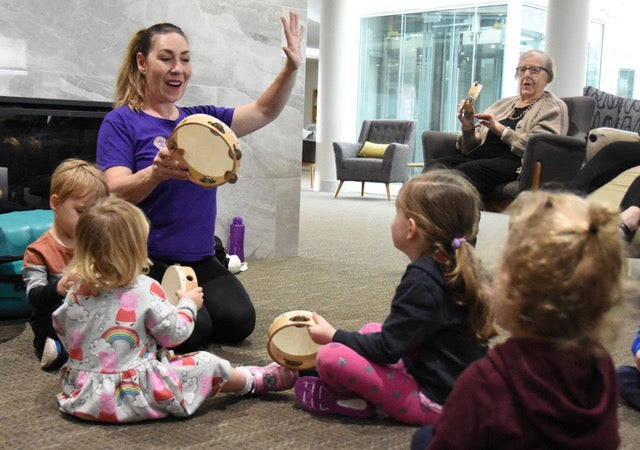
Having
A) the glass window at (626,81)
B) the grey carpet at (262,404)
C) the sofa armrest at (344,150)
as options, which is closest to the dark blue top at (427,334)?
the grey carpet at (262,404)

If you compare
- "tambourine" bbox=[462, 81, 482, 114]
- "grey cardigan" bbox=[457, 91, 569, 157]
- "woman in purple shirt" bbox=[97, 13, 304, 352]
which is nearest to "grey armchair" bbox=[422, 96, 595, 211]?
"grey cardigan" bbox=[457, 91, 569, 157]

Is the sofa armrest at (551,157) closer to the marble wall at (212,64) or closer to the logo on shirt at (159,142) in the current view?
the marble wall at (212,64)

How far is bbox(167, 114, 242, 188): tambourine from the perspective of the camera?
2090mm

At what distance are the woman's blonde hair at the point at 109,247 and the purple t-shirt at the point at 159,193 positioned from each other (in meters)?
0.66

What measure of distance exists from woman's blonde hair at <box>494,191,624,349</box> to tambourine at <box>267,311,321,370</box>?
935 mm

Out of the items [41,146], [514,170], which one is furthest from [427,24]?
[41,146]

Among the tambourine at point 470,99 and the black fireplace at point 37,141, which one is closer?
the black fireplace at point 37,141

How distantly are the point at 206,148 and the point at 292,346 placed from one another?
0.60 metres

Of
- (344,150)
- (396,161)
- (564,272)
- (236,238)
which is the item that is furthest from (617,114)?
(344,150)

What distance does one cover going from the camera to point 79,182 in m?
2.30

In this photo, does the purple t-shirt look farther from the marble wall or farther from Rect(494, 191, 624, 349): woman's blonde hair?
Rect(494, 191, 624, 349): woman's blonde hair

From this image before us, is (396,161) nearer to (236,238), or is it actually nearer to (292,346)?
(236,238)

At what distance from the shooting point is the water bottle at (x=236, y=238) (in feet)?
13.6

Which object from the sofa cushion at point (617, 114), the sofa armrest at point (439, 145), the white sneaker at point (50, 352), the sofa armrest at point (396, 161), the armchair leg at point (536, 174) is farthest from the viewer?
the sofa armrest at point (396, 161)
